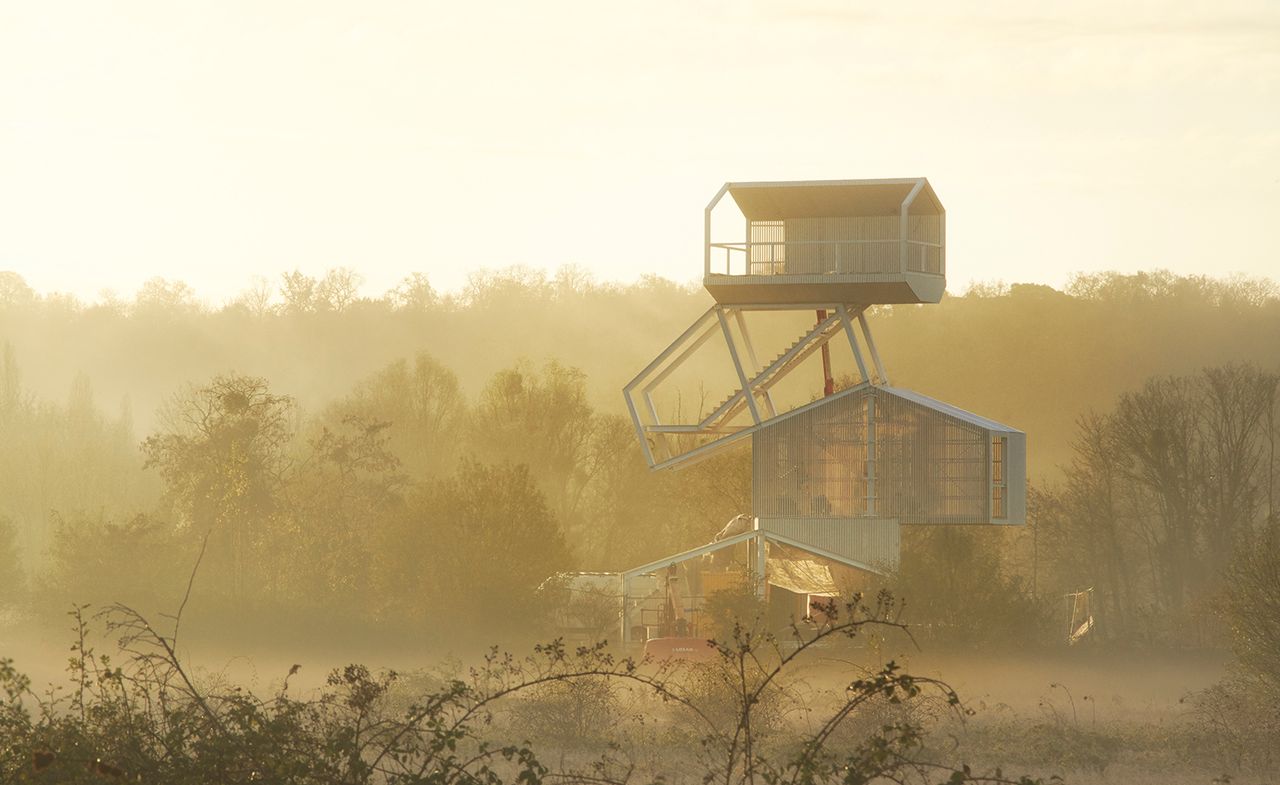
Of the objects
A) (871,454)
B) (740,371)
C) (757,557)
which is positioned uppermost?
(740,371)

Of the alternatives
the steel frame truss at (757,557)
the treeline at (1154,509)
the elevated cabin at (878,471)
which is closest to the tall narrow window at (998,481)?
the elevated cabin at (878,471)

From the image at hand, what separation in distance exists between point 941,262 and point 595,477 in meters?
29.5

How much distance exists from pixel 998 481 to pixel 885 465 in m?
2.85

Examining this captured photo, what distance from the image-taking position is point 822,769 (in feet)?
37.8

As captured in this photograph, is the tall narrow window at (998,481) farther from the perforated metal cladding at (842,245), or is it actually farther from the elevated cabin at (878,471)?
the perforated metal cladding at (842,245)

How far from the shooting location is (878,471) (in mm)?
42656

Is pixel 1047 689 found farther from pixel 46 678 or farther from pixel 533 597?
pixel 46 678

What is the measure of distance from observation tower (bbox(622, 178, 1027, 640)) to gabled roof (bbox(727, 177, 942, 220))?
39mm

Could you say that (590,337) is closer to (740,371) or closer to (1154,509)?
(1154,509)

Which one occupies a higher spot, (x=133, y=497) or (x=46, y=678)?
(x=133, y=497)

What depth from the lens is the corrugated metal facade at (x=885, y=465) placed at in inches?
1654

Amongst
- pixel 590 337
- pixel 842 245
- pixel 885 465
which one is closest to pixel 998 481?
pixel 885 465

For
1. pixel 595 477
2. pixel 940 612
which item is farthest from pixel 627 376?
pixel 940 612

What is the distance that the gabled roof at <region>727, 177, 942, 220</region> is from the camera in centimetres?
4269
